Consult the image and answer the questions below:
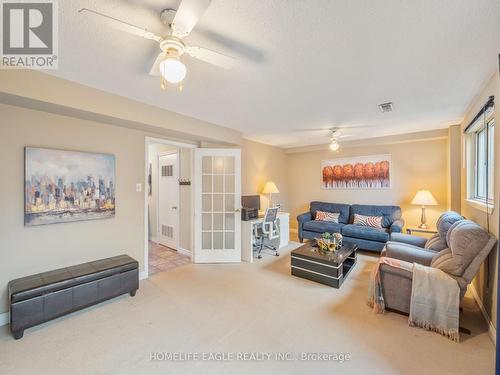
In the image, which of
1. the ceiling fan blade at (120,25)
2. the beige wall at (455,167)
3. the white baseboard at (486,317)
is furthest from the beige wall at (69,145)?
the beige wall at (455,167)

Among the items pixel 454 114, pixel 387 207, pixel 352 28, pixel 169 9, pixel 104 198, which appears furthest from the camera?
pixel 387 207

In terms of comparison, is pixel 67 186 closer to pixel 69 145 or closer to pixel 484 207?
pixel 69 145

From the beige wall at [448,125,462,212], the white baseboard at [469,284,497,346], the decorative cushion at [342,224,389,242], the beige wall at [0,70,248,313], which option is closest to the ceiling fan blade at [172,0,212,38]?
the beige wall at [0,70,248,313]

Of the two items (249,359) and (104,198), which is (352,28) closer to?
(249,359)

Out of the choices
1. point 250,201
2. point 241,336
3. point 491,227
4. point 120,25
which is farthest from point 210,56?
point 250,201

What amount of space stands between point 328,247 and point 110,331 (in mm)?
2786

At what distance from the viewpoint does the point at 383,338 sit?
2.00m

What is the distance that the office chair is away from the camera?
4.20 meters

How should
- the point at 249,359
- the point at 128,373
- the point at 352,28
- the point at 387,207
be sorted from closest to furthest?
the point at 352,28 < the point at 128,373 < the point at 249,359 < the point at 387,207

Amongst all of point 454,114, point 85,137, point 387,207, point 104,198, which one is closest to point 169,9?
point 85,137

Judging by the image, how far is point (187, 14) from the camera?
1146mm

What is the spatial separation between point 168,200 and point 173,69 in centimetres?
396

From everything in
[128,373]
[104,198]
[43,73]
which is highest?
[43,73]

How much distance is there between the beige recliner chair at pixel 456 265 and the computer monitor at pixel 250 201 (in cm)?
268
